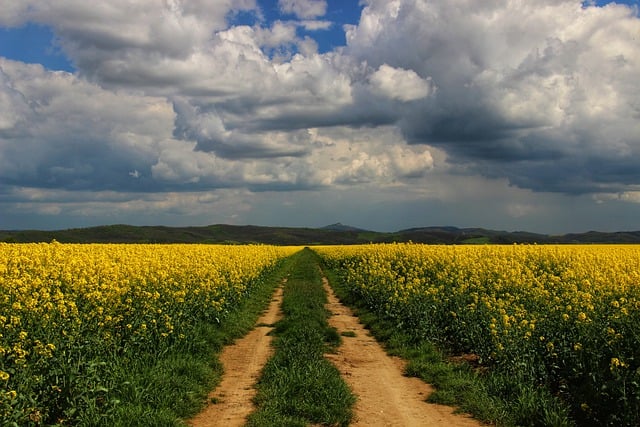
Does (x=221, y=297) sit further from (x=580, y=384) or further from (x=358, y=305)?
(x=580, y=384)

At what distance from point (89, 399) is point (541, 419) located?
692cm

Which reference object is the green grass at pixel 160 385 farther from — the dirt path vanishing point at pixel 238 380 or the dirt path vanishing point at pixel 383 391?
the dirt path vanishing point at pixel 383 391

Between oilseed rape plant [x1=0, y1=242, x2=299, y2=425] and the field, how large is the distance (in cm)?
3

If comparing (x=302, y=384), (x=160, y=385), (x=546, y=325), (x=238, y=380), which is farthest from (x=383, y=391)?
(x=160, y=385)

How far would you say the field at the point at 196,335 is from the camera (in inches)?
299

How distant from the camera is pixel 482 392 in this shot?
9.76 m

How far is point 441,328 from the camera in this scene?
49.3ft

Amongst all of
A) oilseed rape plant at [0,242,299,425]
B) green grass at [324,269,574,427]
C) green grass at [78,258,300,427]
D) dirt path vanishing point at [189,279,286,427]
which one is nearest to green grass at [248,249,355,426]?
dirt path vanishing point at [189,279,286,427]

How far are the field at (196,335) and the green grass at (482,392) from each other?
0.04 m

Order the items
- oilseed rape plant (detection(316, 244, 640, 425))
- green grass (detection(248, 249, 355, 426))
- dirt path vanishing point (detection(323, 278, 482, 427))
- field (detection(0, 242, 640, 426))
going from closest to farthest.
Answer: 1. field (detection(0, 242, 640, 426))
2. oilseed rape plant (detection(316, 244, 640, 425))
3. green grass (detection(248, 249, 355, 426))
4. dirt path vanishing point (detection(323, 278, 482, 427))

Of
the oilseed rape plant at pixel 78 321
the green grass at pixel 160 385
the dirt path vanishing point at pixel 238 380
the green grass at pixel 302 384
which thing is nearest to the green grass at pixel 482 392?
the green grass at pixel 302 384

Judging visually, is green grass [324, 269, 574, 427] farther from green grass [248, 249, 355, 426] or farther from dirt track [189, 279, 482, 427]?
green grass [248, 249, 355, 426]

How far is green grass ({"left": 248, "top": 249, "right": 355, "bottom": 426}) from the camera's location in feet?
28.3

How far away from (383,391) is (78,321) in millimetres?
5779
